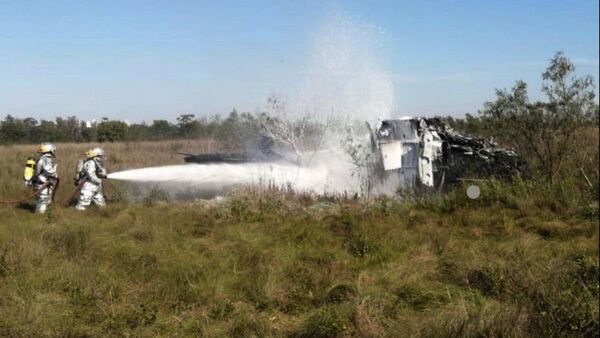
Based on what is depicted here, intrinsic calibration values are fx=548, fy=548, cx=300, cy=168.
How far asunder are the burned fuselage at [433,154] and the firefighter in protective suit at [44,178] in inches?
284

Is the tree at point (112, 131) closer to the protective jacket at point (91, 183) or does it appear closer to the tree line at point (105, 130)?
the tree line at point (105, 130)

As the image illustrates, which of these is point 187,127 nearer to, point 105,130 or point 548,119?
point 105,130

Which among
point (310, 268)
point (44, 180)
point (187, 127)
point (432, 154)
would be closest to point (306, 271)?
point (310, 268)

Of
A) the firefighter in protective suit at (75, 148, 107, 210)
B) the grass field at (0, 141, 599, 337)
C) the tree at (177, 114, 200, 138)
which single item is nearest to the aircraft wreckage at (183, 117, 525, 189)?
the grass field at (0, 141, 599, 337)

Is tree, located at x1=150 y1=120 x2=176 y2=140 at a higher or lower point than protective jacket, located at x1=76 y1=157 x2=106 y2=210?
higher

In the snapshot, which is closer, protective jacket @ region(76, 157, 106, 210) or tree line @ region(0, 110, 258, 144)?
protective jacket @ region(76, 157, 106, 210)

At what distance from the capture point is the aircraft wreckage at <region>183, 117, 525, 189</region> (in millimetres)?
12477

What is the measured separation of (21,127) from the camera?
31.0 meters

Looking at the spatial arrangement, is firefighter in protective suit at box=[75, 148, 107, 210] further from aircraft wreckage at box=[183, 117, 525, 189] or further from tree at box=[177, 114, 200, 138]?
tree at box=[177, 114, 200, 138]

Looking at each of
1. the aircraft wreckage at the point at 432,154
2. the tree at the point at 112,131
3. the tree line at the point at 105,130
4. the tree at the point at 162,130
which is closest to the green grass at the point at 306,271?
the aircraft wreckage at the point at 432,154

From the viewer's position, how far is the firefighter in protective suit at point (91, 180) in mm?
11055

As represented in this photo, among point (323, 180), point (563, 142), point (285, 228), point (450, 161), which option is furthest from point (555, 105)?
point (285, 228)

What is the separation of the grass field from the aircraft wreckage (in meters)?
1.71

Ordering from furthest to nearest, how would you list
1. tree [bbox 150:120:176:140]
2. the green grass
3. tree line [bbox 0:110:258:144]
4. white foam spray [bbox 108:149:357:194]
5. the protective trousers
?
tree [bbox 150:120:176:140] → tree line [bbox 0:110:258:144] → white foam spray [bbox 108:149:357:194] → the protective trousers → the green grass
